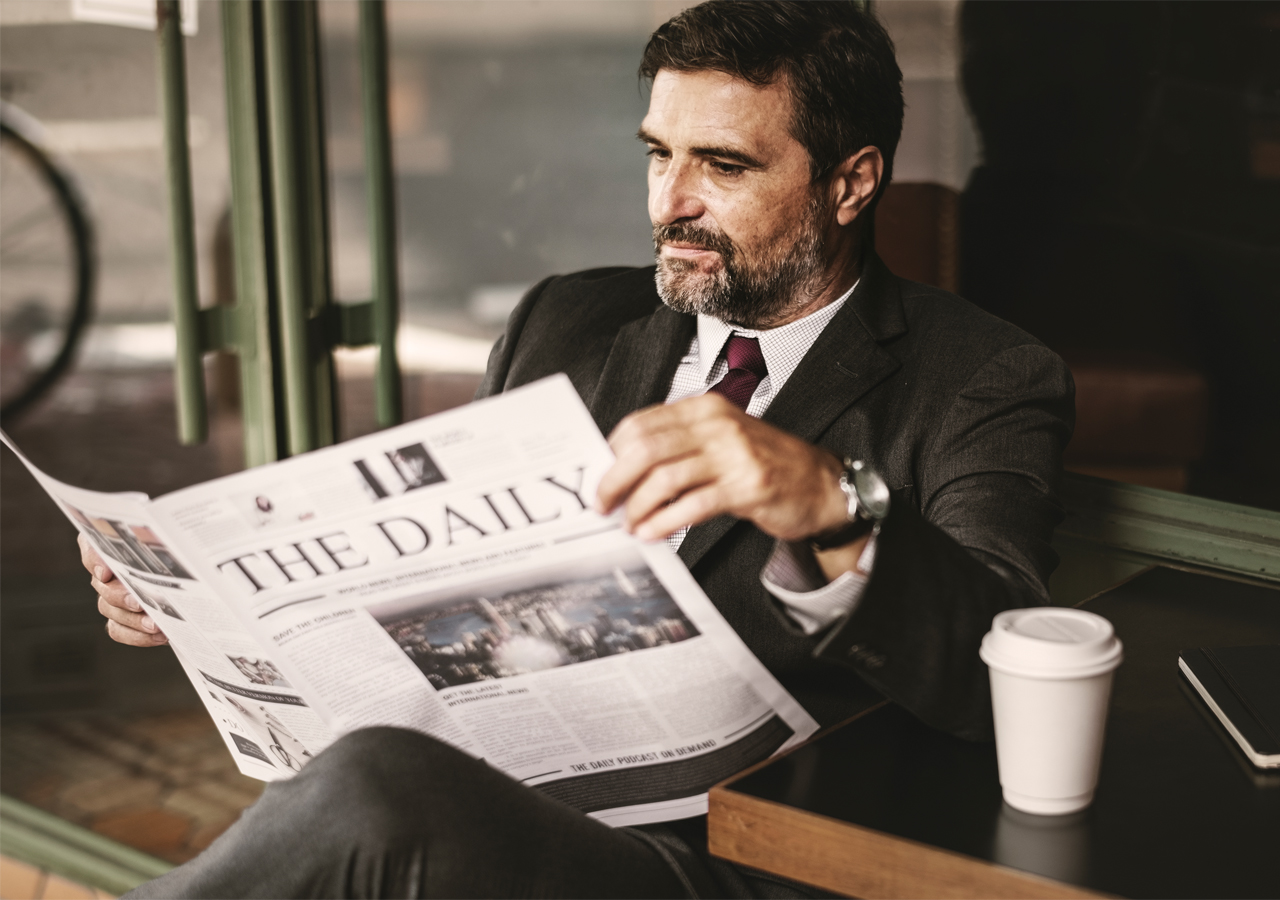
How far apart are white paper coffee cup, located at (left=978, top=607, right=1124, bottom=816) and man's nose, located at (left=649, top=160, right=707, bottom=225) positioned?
776 millimetres

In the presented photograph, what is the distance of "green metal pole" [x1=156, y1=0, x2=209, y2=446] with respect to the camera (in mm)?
1936

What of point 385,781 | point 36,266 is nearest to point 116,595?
point 385,781

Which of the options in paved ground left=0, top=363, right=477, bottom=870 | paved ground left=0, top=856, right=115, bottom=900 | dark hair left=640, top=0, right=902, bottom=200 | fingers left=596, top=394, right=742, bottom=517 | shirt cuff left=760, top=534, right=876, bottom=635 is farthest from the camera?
paved ground left=0, top=363, right=477, bottom=870

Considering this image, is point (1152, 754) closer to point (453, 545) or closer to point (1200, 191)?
point (453, 545)

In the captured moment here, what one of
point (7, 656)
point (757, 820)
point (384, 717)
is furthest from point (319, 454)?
point (7, 656)

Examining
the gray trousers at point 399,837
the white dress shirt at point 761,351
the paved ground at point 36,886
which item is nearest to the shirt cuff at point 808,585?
the gray trousers at point 399,837

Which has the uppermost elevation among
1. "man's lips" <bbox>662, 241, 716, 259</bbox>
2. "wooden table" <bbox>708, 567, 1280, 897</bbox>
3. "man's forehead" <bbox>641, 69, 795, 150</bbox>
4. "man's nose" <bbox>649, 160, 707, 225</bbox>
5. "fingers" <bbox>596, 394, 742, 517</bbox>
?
"man's forehead" <bbox>641, 69, 795, 150</bbox>

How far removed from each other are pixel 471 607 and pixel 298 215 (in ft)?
4.43

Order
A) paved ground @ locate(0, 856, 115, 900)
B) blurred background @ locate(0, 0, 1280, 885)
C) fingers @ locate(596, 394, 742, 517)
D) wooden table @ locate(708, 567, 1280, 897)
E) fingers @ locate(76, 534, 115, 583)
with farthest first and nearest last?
paved ground @ locate(0, 856, 115, 900)
blurred background @ locate(0, 0, 1280, 885)
fingers @ locate(76, 534, 115, 583)
fingers @ locate(596, 394, 742, 517)
wooden table @ locate(708, 567, 1280, 897)

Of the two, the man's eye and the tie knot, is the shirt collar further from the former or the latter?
the man's eye

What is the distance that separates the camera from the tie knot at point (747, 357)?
142cm

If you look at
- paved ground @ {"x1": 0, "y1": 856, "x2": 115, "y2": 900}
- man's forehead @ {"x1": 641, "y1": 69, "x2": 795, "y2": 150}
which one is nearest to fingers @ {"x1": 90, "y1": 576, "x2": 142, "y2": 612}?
man's forehead @ {"x1": 641, "y1": 69, "x2": 795, "y2": 150}

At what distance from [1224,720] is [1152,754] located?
0.08 m

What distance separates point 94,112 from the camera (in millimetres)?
2428
